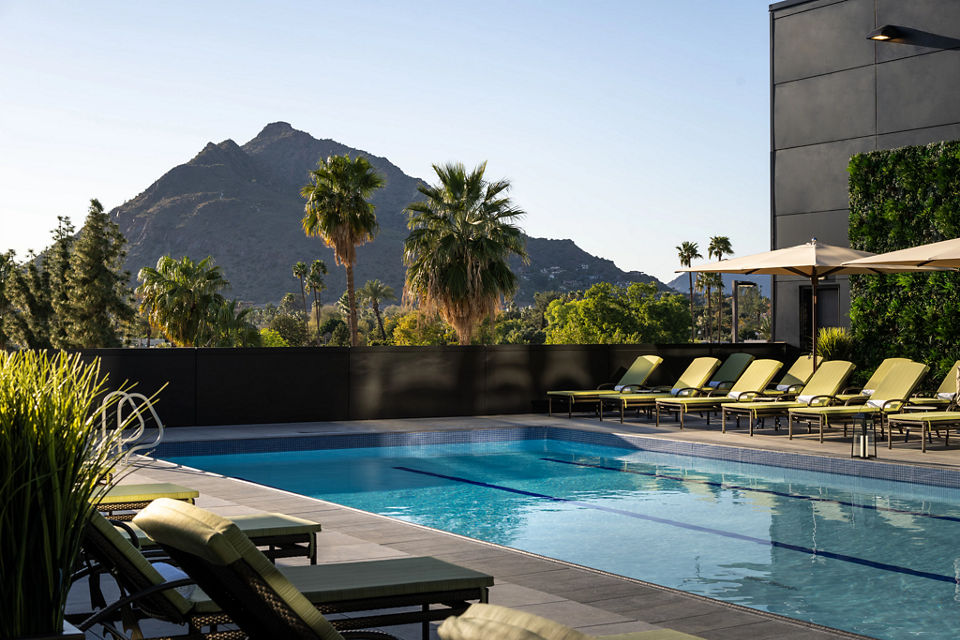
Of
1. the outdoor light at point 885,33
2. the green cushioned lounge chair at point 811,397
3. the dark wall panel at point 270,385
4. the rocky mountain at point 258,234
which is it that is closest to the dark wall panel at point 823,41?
the outdoor light at point 885,33

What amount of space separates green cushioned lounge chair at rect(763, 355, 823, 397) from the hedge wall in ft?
6.11

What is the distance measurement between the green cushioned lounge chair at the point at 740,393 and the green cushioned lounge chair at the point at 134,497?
866 centimetres

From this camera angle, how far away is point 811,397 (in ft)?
40.5

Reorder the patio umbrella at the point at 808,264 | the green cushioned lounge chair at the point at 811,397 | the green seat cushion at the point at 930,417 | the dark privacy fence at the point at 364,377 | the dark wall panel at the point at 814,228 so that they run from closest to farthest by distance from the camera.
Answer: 1. the green seat cushion at the point at 930,417
2. the green cushioned lounge chair at the point at 811,397
3. the patio umbrella at the point at 808,264
4. the dark privacy fence at the point at 364,377
5. the dark wall panel at the point at 814,228

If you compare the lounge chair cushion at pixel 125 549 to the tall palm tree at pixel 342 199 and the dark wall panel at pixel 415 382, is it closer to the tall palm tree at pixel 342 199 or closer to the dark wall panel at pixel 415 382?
the dark wall panel at pixel 415 382

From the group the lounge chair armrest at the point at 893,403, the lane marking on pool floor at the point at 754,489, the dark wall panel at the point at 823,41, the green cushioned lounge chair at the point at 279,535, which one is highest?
the dark wall panel at the point at 823,41

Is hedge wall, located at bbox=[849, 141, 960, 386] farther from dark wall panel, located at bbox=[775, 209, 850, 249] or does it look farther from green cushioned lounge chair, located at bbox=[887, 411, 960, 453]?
green cushioned lounge chair, located at bbox=[887, 411, 960, 453]

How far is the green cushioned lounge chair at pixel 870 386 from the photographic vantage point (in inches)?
490

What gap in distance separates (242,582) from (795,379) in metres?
12.8

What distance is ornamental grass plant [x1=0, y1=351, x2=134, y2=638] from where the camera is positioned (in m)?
2.33

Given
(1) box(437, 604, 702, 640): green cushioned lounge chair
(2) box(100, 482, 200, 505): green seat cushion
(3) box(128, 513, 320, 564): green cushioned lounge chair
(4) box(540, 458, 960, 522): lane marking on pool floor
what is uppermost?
(1) box(437, 604, 702, 640): green cushioned lounge chair

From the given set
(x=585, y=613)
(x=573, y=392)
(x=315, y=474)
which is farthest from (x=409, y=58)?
(x=585, y=613)

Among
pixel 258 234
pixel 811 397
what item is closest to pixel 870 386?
pixel 811 397

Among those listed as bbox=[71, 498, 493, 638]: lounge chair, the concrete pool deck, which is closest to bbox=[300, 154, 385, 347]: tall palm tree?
the concrete pool deck
